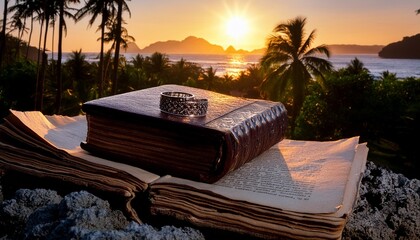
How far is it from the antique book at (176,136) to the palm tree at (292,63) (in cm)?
3388

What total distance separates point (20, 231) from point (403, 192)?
129cm

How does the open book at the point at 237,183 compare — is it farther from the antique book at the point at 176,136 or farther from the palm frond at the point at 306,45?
the palm frond at the point at 306,45

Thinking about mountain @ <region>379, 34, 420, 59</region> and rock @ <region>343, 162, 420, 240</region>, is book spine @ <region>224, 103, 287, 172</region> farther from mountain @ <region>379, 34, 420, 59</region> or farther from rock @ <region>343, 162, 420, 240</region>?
mountain @ <region>379, 34, 420, 59</region>

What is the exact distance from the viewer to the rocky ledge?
99cm

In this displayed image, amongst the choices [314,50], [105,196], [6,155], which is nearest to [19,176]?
[6,155]

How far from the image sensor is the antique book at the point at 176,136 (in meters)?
1.43

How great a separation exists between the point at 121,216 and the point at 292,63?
36.4 metres

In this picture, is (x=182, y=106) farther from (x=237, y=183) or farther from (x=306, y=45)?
(x=306, y=45)

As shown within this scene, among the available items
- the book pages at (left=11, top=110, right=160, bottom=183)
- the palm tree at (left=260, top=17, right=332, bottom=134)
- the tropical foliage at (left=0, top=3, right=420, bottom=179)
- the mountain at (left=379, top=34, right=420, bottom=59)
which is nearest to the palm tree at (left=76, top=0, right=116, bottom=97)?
the tropical foliage at (left=0, top=3, right=420, bottom=179)

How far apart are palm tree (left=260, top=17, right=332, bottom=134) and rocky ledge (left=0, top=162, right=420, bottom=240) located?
111 ft

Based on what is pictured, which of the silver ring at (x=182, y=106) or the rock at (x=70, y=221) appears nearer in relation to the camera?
the rock at (x=70, y=221)

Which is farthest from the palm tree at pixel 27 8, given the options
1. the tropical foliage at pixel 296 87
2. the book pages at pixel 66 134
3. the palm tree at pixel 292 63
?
the book pages at pixel 66 134

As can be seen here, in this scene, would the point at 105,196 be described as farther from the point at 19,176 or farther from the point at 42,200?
the point at 19,176

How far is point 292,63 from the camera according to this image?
36.7 m
